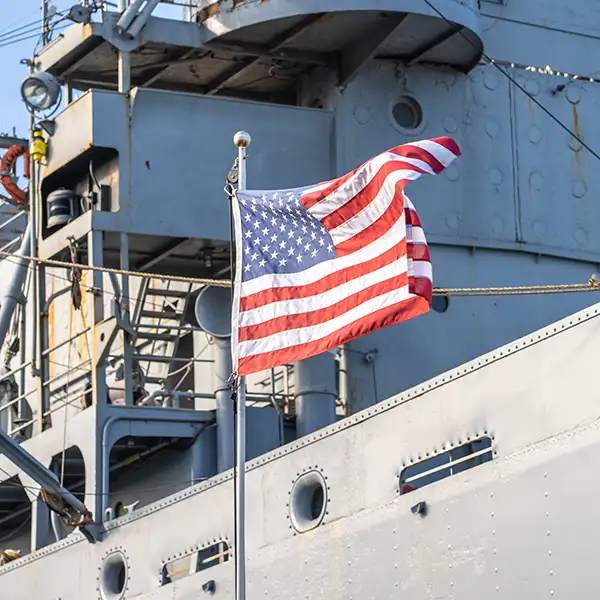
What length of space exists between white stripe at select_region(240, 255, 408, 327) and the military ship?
2.25 m

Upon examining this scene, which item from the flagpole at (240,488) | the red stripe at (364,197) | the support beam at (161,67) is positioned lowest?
the flagpole at (240,488)

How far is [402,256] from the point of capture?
1098cm

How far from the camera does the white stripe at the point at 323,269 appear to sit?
11.2 m

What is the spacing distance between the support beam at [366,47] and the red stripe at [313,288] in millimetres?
6623

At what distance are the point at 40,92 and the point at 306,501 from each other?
6.69 metres

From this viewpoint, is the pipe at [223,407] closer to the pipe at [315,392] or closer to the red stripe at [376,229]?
the pipe at [315,392]

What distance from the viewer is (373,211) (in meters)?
11.4

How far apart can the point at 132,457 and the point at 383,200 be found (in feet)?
23.6

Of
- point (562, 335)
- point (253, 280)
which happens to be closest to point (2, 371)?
point (253, 280)

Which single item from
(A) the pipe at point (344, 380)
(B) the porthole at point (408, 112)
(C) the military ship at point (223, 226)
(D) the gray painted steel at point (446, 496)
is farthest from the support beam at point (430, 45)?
(D) the gray painted steel at point (446, 496)

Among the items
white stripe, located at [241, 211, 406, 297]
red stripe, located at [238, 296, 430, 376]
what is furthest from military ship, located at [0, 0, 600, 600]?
white stripe, located at [241, 211, 406, 297]

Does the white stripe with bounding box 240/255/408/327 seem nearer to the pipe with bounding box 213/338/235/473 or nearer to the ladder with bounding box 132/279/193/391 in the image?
the pipe with bounding box 213/338/235/473

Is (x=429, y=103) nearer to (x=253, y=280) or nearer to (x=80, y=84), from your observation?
(x=80, y=84)

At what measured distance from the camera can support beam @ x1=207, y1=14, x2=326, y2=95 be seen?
17547 mm
